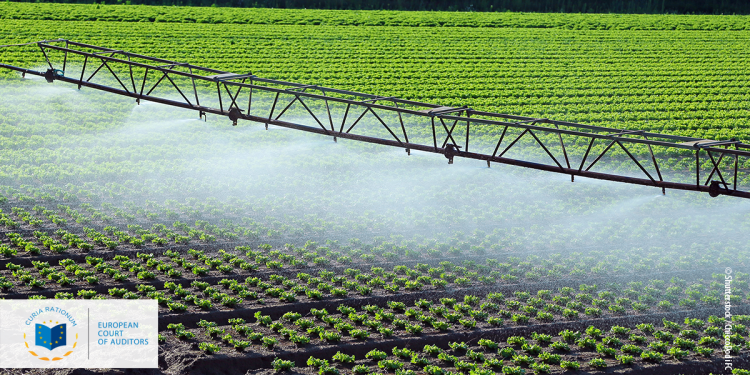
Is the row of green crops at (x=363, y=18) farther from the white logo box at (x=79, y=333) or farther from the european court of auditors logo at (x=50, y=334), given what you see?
the european court of auditors logo at (x=50, y=334)

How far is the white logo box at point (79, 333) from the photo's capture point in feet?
38.4

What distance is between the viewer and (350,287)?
1487 centimetres

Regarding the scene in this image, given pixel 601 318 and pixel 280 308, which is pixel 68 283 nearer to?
pixel 280 308

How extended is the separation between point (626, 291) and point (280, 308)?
6.87 metres

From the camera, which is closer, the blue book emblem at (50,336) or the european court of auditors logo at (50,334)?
the european court of auditors logo at (50,334)

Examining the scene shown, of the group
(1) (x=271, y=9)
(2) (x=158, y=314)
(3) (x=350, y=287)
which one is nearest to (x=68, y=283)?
(2) (x=158, y=314)

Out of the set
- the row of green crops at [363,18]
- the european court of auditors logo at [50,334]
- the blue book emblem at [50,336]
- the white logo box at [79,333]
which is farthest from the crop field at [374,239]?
the row of green crops at [363,18]

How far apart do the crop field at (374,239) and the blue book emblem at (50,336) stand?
124 centimetres

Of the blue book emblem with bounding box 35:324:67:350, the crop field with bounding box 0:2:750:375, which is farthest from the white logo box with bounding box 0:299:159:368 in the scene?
the crop field with bounding box 0:2:750:375

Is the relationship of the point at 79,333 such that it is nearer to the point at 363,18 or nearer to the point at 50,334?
the point at 50,334

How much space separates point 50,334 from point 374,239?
24.5 ft

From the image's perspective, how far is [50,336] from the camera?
40.4 ft

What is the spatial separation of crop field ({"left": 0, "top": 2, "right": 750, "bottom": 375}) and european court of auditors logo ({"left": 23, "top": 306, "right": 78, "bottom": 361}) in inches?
32.1

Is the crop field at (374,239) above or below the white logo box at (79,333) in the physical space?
above
